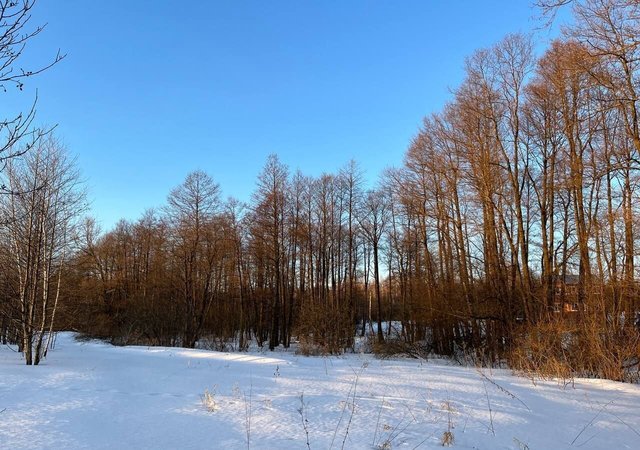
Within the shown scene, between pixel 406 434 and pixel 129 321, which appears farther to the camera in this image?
pixel 129 321

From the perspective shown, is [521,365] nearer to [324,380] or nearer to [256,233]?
[324,380]

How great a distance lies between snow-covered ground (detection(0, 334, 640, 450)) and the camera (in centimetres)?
438

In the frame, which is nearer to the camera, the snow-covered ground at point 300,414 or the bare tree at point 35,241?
the snow-covered ground at point 300,414

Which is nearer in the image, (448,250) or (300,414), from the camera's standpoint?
(300,414)

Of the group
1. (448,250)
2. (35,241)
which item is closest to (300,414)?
(35,241)

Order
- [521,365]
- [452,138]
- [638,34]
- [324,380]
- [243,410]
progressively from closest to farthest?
1. [243,410]
2. [638,34]
3. [324,380]
4. [521,365]
5. [452,138]

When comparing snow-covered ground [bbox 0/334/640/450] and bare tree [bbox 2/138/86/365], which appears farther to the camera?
bare tree [bbox 2/138/86/365]

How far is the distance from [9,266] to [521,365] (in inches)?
581

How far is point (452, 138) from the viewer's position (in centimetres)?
2131

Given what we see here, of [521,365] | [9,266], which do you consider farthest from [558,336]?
[9,266]

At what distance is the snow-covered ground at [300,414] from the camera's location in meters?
4.38

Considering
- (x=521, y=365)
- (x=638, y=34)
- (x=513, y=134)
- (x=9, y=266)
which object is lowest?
(x=521, y=365)

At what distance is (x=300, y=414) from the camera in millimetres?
5414

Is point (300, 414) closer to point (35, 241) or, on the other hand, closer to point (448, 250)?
point (35, 241)
